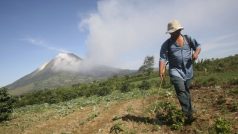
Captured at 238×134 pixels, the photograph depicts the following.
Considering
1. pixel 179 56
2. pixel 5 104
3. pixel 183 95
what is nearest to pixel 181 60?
pixel 179 56

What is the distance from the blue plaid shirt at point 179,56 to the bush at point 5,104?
59.5ft

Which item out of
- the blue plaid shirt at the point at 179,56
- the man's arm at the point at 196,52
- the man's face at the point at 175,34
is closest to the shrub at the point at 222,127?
the blue plaid shirt at the point at 179,56

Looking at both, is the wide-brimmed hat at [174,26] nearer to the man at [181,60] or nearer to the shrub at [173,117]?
the man at [181,60]

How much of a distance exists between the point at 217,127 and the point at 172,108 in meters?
2.05

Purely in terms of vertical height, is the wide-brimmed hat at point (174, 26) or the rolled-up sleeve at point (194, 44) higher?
the wide-brimmed hat at point (174, 26)

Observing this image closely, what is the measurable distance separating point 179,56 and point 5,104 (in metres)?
19.4

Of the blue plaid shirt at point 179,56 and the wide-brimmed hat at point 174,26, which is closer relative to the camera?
the wide-brimmed hat at point 174,26

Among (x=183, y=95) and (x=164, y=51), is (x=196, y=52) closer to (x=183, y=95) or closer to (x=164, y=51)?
(x=164, y=51)

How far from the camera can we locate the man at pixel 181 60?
8.59 meters

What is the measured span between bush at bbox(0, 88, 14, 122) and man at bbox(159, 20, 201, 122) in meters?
18.2

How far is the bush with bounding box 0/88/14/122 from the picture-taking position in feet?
79.1

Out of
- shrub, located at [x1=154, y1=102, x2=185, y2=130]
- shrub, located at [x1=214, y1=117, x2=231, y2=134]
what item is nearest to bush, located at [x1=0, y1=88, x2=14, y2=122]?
shrub, located at [x1=154, y1=102, x2=185, y2=130]

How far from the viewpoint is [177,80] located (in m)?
8.66

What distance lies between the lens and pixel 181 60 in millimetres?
8742
